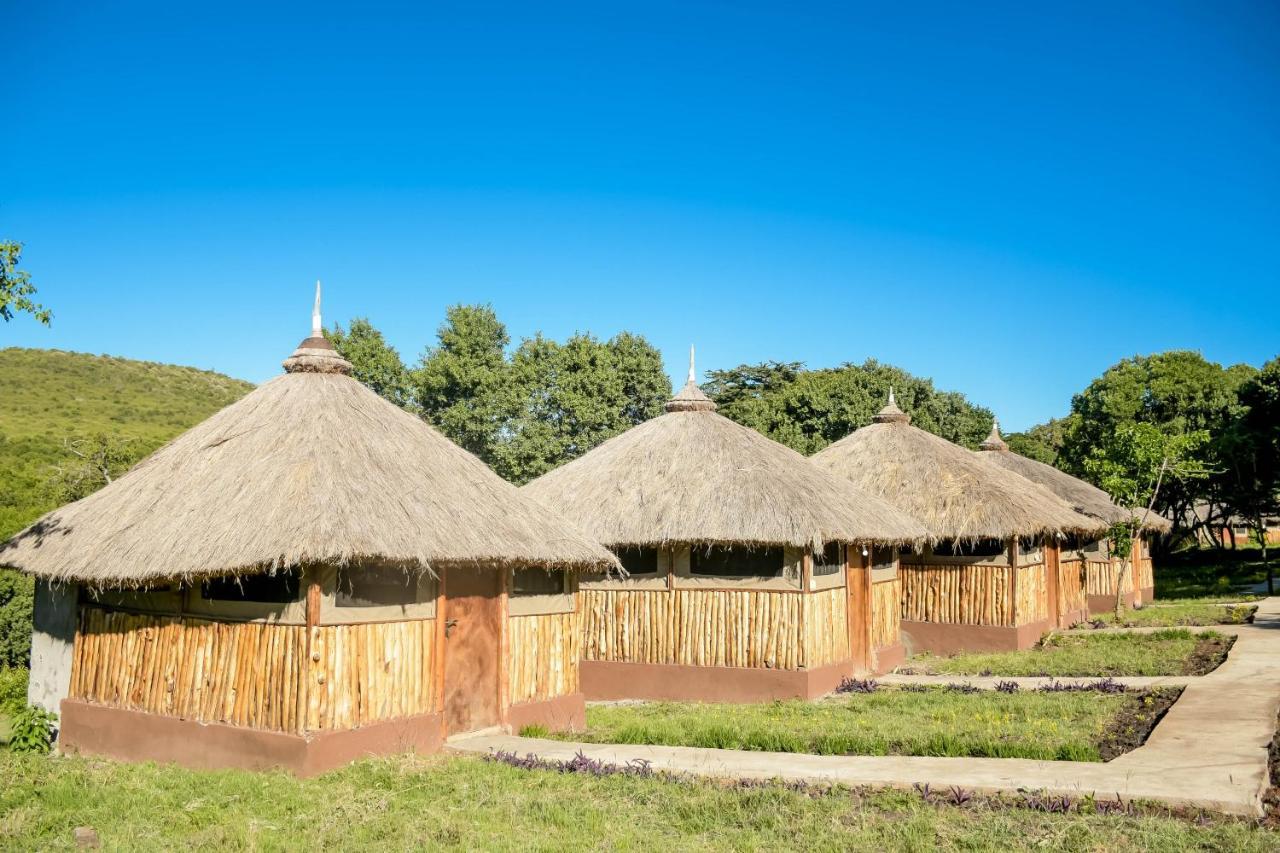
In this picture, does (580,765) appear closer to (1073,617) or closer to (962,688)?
(962,688)

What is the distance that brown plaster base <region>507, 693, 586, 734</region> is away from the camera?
1170 centimetres

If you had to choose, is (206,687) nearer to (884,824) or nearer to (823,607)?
(884,824)

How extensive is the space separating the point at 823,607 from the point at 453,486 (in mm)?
6259

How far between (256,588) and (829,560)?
28.8 ft

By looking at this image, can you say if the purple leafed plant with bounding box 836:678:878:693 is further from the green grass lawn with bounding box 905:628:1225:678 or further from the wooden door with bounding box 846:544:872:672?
the green grass lawn with bounding box 905:628:1225:678

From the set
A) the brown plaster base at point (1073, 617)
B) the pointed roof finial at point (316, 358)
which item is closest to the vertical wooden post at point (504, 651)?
the pointed roof finial at point (316, 358)

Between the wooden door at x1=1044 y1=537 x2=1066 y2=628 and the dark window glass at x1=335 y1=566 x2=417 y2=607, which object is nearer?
the dark window glass at x1=335 y1=566 x2=417 y2=607

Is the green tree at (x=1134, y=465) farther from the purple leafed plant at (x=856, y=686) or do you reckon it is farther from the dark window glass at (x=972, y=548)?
the purple leafed plant at (x=856, y=686)

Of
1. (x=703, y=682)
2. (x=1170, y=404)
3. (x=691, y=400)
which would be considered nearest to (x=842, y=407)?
(x=1170, y=404)

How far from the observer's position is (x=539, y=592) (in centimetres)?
1228

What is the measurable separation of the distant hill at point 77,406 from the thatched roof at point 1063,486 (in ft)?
76.4

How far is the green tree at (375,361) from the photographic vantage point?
36938mm

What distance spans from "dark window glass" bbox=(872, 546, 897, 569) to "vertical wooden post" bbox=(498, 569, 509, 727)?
8.03 meters

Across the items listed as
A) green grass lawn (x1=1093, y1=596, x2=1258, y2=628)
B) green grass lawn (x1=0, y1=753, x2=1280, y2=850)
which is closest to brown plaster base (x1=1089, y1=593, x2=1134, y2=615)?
green grass lawn (x1=1093, y1=596, x2=1258, y2=628)
